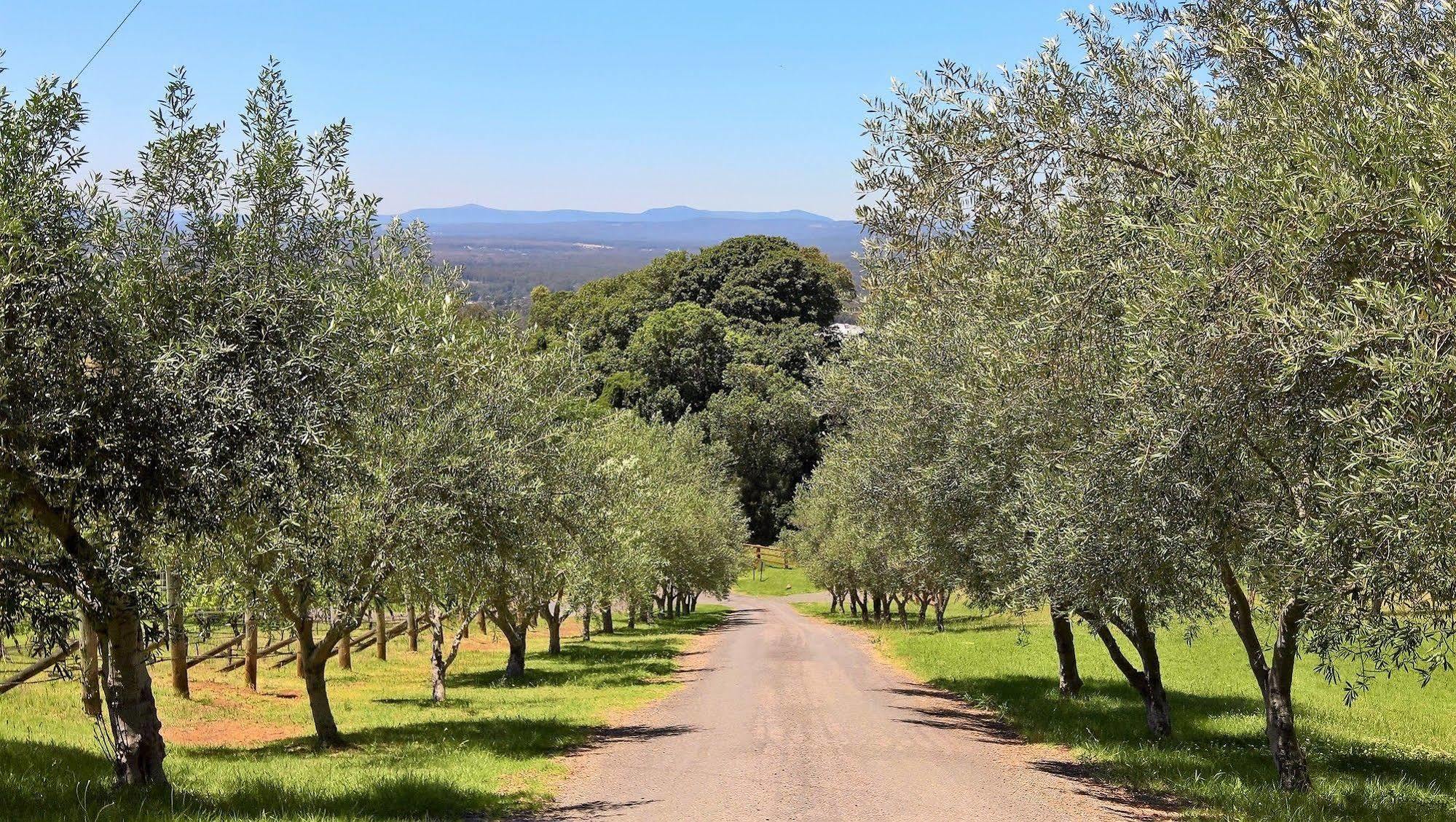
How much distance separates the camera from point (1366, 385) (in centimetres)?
848

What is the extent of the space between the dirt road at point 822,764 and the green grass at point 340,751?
1.25 metres

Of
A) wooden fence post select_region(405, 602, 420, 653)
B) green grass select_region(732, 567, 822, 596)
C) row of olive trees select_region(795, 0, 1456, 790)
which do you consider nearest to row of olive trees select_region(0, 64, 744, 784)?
row of olive trees select_region(795, 0, 1456, 790)

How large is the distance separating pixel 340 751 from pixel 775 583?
91.4 metres

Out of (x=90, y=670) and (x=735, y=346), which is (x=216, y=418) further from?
(x=735, y=346)

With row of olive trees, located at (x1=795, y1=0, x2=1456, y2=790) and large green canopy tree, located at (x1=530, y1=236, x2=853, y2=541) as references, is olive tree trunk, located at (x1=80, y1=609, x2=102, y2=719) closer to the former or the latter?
row of olive trees, located at (x1=795, y1=0, x2=1456, y2=790)

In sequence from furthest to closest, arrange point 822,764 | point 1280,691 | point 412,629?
point 412,629 → point 822,764 → point 1280,691

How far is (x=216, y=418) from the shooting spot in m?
10.3

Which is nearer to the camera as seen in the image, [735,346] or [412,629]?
[412,629]

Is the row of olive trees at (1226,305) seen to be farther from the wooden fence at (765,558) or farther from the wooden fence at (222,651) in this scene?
the wooden fence at (765,558)

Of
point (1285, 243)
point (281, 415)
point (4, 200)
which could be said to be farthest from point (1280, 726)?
point (4, 200)

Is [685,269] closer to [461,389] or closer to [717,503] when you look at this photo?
[717,503]

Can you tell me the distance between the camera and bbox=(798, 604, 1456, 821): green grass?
14703 millimetres

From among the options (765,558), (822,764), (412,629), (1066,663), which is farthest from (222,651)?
(765,558)

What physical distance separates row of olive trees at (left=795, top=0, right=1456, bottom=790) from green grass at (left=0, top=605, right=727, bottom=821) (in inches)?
342
